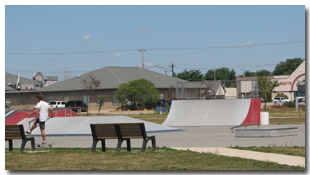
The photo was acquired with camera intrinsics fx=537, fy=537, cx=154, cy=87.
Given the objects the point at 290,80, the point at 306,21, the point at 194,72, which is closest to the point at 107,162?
the point at 306,21

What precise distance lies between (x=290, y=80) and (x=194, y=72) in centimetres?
3973

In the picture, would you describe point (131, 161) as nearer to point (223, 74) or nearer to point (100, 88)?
point (100, 88)

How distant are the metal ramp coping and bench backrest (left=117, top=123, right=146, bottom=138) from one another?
652 cm

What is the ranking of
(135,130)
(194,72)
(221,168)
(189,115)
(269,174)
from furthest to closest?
(194,72), (189,115), (135,130), (221,168), (269,174)

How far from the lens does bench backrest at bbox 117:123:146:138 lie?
14.6 m

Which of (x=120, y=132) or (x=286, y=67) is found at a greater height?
(x=286, y=67)

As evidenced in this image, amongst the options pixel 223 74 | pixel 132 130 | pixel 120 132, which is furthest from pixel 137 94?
pixel 223 74

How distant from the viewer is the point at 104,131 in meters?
15.2

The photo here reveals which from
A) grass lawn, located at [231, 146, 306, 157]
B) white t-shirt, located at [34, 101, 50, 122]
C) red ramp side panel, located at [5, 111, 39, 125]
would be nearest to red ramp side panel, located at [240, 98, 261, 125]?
red ramp side panel, located at [5, 111, 39, 125]

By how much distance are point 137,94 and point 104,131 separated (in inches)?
2116

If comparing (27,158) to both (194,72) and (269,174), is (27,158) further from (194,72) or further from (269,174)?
(194,72)

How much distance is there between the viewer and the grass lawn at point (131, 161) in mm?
11508

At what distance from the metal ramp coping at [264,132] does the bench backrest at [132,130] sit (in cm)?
652

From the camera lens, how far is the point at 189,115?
3322 cm
